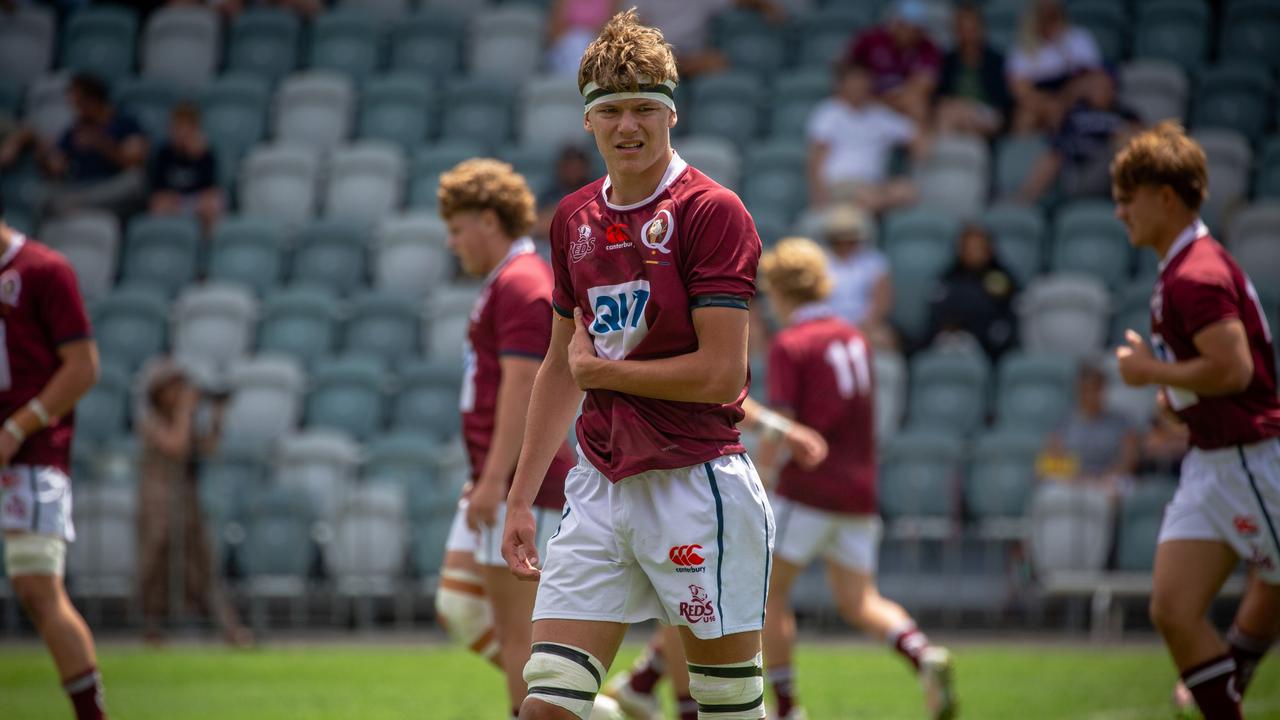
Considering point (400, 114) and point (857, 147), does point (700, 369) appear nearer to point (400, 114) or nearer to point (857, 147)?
point (857, 147)

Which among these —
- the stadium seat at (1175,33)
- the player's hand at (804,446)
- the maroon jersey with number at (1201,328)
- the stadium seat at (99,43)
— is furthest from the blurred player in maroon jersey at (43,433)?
the stadium seat at (1175,33)

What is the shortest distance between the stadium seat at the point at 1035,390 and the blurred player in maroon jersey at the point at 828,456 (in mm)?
4907

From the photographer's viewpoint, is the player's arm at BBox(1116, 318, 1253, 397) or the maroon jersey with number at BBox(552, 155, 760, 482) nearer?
the maroon jersey with number at BBox(552, 155, 760, 482)

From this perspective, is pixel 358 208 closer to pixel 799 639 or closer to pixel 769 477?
pixel 799 639

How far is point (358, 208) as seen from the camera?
619 inches

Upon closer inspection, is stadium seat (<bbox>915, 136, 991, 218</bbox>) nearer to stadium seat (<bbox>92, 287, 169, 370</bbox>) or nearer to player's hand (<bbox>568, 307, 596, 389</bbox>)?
stadium seat (<bbox>92, 287, 169, 370</bbox>)

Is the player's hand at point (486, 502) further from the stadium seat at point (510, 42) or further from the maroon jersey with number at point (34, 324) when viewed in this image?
the stadium seat at point (510, 42)

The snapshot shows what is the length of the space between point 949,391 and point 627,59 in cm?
891

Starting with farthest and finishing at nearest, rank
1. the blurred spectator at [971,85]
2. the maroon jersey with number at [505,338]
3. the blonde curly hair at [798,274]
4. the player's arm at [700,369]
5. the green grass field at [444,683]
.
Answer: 1. the blurred spectator at [971,85]
2. the green grass field at [444,683]
3. the blonde curly hair at [798,274]
4. the maroon jersey with number at [505,338]
5. the player's arm at [700,369]

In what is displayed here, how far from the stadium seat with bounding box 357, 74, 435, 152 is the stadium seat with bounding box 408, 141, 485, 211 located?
825mm

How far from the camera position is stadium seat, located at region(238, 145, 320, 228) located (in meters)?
15.8

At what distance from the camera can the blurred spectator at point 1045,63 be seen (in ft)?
47.5

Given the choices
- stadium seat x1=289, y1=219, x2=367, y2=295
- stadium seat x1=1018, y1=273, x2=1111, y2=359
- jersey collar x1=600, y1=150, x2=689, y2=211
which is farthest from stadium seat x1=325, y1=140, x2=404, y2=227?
jersey collar x1=600, y1=150, x2=689, y2=211

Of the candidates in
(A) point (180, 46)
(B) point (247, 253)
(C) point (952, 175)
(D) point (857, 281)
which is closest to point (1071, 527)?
(D) point (857, 281)
